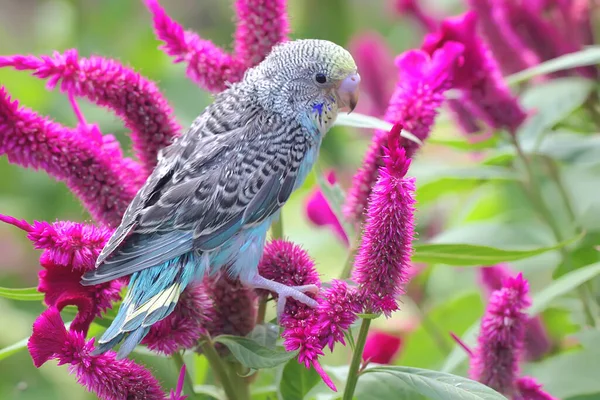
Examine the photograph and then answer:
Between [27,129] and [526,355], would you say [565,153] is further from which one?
[27,129]

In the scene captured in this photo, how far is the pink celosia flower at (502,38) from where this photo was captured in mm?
1542

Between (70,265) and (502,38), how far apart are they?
3.18 feet

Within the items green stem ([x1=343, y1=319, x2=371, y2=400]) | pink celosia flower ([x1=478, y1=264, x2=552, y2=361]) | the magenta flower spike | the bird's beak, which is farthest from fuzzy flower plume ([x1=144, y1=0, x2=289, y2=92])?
pink celosia flower ([x1=478, y1=264, x2=552, y2=361])

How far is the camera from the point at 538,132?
1.45 meters

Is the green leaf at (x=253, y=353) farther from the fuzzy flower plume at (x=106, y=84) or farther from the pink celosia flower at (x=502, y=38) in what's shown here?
the pink celosia flower at (x=502, y=38)

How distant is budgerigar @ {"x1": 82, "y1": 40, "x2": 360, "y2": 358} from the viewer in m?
1.01

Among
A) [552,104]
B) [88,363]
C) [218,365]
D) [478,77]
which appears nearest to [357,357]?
[218,365]

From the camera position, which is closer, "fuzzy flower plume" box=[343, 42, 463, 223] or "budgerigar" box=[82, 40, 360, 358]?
"budgerigar" box=[82, 40, 360, 358]

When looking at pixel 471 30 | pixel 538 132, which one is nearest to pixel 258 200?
pixel 471 30

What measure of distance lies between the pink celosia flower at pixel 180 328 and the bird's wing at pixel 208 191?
8 cm

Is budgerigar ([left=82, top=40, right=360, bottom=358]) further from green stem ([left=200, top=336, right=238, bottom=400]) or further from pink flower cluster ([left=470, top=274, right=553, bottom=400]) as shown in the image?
pink flower cluster ([left=470, top=274, right=553, bottom=400])

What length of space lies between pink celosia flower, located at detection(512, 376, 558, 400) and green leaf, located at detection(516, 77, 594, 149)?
0.48m

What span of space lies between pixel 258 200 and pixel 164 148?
0.15 meters

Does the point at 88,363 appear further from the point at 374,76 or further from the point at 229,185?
the point at 374,76
